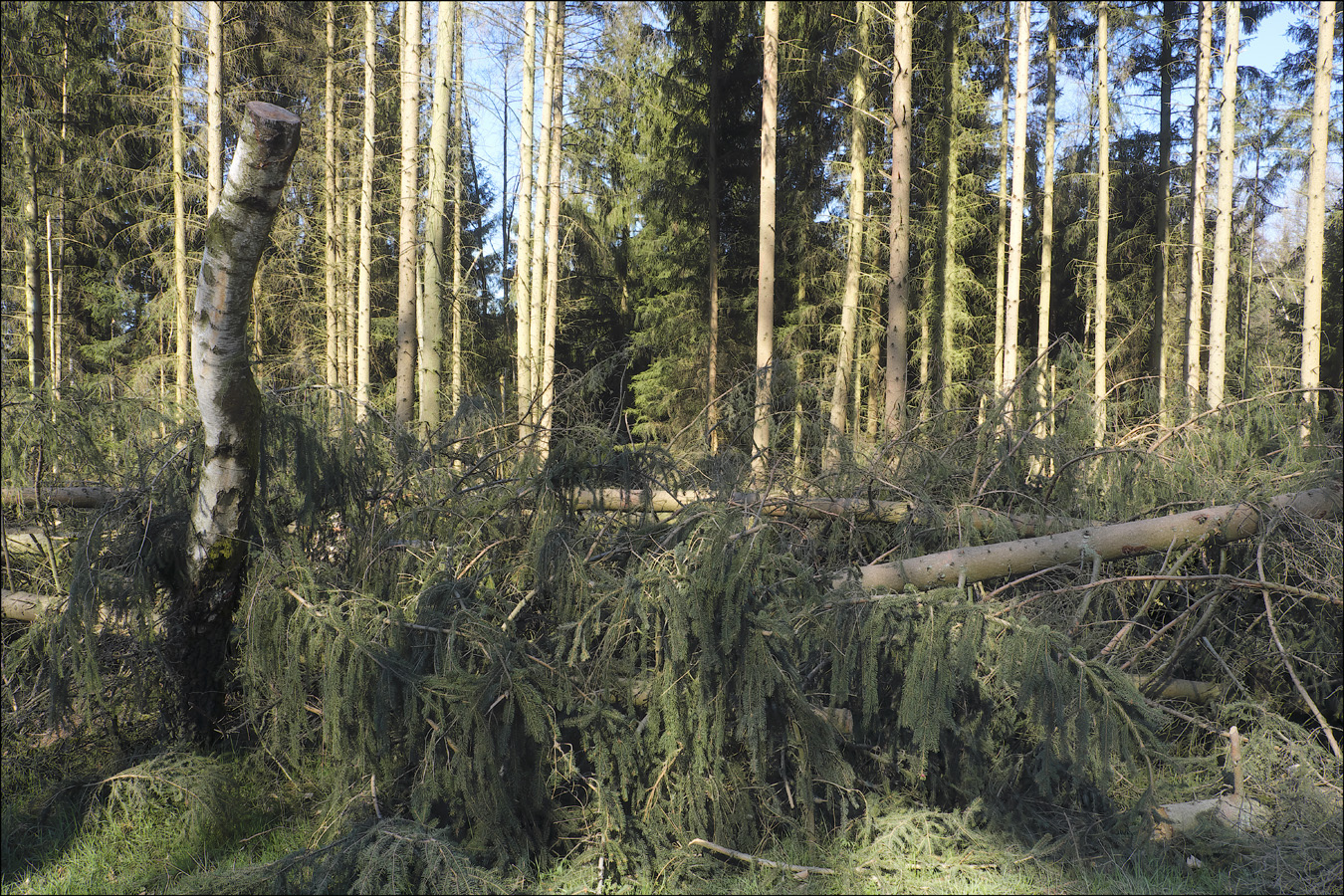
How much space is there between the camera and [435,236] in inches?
398

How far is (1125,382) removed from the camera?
5941 mm

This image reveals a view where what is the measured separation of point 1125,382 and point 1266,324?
24.9 m

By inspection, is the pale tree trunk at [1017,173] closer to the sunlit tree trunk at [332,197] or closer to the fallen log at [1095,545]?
the fallen log at [1095,545]

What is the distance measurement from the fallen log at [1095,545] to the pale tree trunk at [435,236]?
7020mm

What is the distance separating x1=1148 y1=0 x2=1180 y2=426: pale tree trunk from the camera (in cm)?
1809

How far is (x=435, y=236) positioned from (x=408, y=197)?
0.54m

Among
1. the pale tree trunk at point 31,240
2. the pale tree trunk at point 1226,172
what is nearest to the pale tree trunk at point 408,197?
the pale tree trunk at point 31,240

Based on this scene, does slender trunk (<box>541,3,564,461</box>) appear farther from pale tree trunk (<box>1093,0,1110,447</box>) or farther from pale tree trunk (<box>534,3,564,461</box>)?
pale tree trunk (<box>1093,0,1110,447</box>)

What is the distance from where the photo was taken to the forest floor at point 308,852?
3205 mm

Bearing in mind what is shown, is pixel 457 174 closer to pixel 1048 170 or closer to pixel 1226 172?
pixel 1226 172

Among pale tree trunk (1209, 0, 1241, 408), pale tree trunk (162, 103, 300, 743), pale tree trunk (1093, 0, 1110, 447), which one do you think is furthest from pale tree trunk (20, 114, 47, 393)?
pale tree trunk (1093, 0, 1110, 447)

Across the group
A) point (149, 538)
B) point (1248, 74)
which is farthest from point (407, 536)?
point (1248, 74)

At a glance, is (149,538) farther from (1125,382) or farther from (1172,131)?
(1172,131)

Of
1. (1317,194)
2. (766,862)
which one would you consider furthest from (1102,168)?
Result: (766,862)
